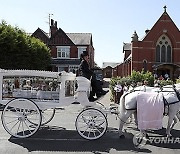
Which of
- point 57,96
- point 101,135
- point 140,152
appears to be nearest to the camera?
point 140,152

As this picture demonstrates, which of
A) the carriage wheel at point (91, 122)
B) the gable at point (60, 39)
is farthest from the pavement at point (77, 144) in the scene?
the gable at point (60, 39)

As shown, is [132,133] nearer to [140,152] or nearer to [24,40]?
[140,152]

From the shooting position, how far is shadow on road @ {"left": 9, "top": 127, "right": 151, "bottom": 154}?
7539 mm

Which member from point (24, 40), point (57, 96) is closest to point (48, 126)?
point (57, 96)

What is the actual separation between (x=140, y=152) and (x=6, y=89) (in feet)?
14.5

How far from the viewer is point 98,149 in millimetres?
7508

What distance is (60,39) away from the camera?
175ft

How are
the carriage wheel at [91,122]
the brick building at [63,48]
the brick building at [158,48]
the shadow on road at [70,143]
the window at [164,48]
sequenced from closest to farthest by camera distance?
the shadow on road at [70,143] < the carriage wheel at [91,122] < the brick building at [158,48] < the window at [164,48] < the brick building at [63,48]

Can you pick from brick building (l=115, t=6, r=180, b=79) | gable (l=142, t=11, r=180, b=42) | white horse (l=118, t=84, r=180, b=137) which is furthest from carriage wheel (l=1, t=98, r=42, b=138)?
gable (l=142, t=11, r=180, b=42)

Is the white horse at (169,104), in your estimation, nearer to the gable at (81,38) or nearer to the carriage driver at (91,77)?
the carriage driver at (91,77)

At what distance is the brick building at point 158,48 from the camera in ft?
160

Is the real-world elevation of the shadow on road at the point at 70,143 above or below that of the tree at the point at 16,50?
below

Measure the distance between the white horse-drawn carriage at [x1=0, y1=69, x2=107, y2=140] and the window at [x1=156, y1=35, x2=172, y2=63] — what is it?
41.6m

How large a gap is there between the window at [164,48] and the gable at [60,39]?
47.3 feet
